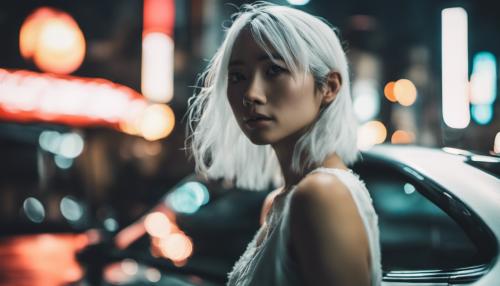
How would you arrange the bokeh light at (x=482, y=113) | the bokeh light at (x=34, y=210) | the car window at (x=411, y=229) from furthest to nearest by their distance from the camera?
the bokeh light at (x=34, y=210), the bokeh light at (x=482, y=113), the car window at (x=411, y=229)

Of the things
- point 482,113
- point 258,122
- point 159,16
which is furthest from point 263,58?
point 159,16

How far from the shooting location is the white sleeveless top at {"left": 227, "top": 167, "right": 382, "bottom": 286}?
139 cm

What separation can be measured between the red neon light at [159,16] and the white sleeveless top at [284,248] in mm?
24156

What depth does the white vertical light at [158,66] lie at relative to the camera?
25172 mm

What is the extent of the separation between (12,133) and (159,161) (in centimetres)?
1040

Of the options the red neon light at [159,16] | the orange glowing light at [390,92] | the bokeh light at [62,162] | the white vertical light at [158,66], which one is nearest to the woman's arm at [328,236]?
the bokeh light at [62,162]

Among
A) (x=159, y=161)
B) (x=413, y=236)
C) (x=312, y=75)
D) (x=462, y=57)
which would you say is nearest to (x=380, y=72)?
(x=159, y=161)

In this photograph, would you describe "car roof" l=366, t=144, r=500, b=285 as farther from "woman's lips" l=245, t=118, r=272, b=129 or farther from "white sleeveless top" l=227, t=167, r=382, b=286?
"woman's lips" l=245, t=118, r=272, b=129

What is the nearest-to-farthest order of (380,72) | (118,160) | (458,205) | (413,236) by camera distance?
(458,205)
(413,236)
(118,160)
(380,72)

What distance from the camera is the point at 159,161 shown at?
2697 centimetres

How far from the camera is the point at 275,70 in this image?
1533 millimetres

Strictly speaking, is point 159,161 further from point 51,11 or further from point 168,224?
point 168,224

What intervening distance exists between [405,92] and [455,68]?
32618 mm

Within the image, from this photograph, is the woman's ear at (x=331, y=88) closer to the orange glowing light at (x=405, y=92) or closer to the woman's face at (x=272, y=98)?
the woman's face at (x=272, y=98)
